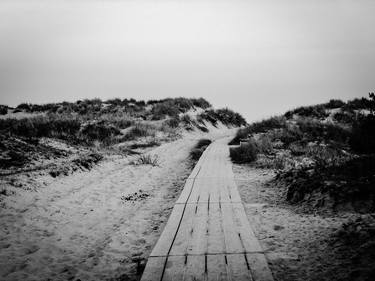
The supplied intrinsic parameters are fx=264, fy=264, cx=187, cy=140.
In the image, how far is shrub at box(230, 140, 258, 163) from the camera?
37.1ft

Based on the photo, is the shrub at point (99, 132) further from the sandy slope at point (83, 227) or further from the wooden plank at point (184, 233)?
the wooden plank at point (184, 233)

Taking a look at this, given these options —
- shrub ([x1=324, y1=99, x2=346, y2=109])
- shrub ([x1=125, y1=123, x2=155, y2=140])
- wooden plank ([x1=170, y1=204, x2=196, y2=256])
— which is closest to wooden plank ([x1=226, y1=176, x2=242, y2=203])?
wooden plank ([x1=170, y1=204, x2=196, y2=256])

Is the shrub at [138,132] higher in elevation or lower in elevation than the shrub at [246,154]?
higher

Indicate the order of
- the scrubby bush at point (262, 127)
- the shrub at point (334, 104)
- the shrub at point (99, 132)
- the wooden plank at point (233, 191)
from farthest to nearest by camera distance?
the shrub at point (334, 104)
the scrubby bush at point (262, 127)
the shrub at point (99, 132)
the wooden plank at point (233, 191)

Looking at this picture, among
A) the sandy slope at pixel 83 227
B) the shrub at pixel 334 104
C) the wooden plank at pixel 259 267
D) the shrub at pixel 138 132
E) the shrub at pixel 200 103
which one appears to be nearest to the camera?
the wooden plank at pixel 259 267

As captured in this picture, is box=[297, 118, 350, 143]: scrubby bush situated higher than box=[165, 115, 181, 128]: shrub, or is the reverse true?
box=[165, 115, 181, 128]: shrub

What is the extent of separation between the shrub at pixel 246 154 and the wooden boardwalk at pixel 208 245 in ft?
15.3

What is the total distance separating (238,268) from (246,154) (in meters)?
8.42

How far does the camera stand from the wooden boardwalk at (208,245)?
346cm

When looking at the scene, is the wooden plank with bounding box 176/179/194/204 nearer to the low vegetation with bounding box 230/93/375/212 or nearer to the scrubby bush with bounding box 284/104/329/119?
the low vegetation with bounding box 230/93/375/212

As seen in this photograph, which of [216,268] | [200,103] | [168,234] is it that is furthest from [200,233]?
[200,103]

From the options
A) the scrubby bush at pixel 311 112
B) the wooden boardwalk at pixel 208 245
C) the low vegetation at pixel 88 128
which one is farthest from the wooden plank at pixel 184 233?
the scrubby bush at pixel 311 112

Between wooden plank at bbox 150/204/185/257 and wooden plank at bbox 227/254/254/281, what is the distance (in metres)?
1.00

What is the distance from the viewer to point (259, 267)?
354cm
